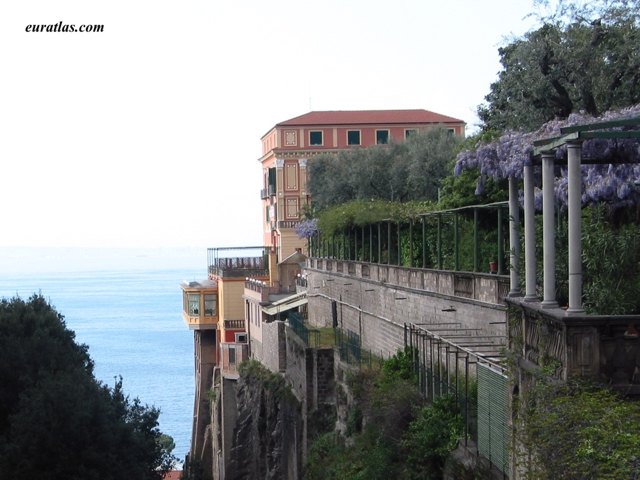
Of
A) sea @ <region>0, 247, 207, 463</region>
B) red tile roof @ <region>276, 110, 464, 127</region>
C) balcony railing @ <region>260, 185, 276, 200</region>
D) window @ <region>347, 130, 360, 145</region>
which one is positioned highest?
red tile roof @ <region>276, 110, 464, 127</region>

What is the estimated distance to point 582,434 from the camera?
8.90 meters

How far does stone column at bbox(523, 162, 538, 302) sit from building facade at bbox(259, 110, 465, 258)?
2444 inches

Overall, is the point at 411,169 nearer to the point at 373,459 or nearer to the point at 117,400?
the point at 117,400

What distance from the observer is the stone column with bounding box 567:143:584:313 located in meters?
9.65

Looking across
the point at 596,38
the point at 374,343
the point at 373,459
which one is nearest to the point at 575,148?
the point at 373,459

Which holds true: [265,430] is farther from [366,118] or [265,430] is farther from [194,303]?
[366,118]

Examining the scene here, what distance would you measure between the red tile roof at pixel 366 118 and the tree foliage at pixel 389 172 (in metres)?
12.5

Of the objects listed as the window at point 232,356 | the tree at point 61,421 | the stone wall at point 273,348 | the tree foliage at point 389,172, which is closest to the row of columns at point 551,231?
the tree at point 61,421

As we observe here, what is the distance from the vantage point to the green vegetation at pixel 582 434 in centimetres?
839

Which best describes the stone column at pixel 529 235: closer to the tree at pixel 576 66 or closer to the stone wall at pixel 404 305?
the stone wall at pixel 404 305

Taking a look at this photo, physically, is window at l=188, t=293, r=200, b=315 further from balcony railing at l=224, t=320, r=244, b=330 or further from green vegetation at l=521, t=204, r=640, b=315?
green vegetation at l=521, t=204, r=640, b=315

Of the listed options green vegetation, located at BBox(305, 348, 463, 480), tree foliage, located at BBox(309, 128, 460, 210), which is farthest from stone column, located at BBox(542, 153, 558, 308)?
tree foliage, located at BBox(309, 128, 460, 210)

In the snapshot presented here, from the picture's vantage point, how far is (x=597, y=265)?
11.4 metres

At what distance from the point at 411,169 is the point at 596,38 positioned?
86.9 ft
